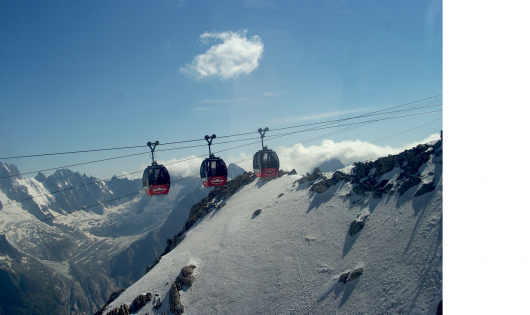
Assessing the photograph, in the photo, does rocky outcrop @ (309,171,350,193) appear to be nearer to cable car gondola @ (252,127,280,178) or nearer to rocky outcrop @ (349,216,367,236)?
rocky outcrop @ (349,216,367,236)

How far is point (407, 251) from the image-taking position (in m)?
20.7

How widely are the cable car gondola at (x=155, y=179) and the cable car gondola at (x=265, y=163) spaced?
7.93 metres

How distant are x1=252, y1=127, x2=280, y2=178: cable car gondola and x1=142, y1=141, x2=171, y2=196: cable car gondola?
7932 millimetres

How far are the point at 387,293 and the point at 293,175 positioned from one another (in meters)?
40.1

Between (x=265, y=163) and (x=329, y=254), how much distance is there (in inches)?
463

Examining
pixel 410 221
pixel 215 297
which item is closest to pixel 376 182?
pixel 410 221

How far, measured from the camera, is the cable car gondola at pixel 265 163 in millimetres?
24031

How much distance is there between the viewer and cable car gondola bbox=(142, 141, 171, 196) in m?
21.1

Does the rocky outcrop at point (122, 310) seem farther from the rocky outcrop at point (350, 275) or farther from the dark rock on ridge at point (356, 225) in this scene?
the dark rock on ridge at point (356, 225)

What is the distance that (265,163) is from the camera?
2417 centimetres

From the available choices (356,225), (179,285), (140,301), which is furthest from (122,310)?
(356,225)

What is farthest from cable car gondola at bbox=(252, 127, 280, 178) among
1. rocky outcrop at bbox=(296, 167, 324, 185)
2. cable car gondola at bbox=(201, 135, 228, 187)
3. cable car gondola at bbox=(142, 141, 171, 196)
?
rocky outcrop at bbox=(296, 167, 324, 185)

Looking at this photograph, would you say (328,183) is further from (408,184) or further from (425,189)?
(425,189)

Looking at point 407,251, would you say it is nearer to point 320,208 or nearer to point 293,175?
point 320,208
